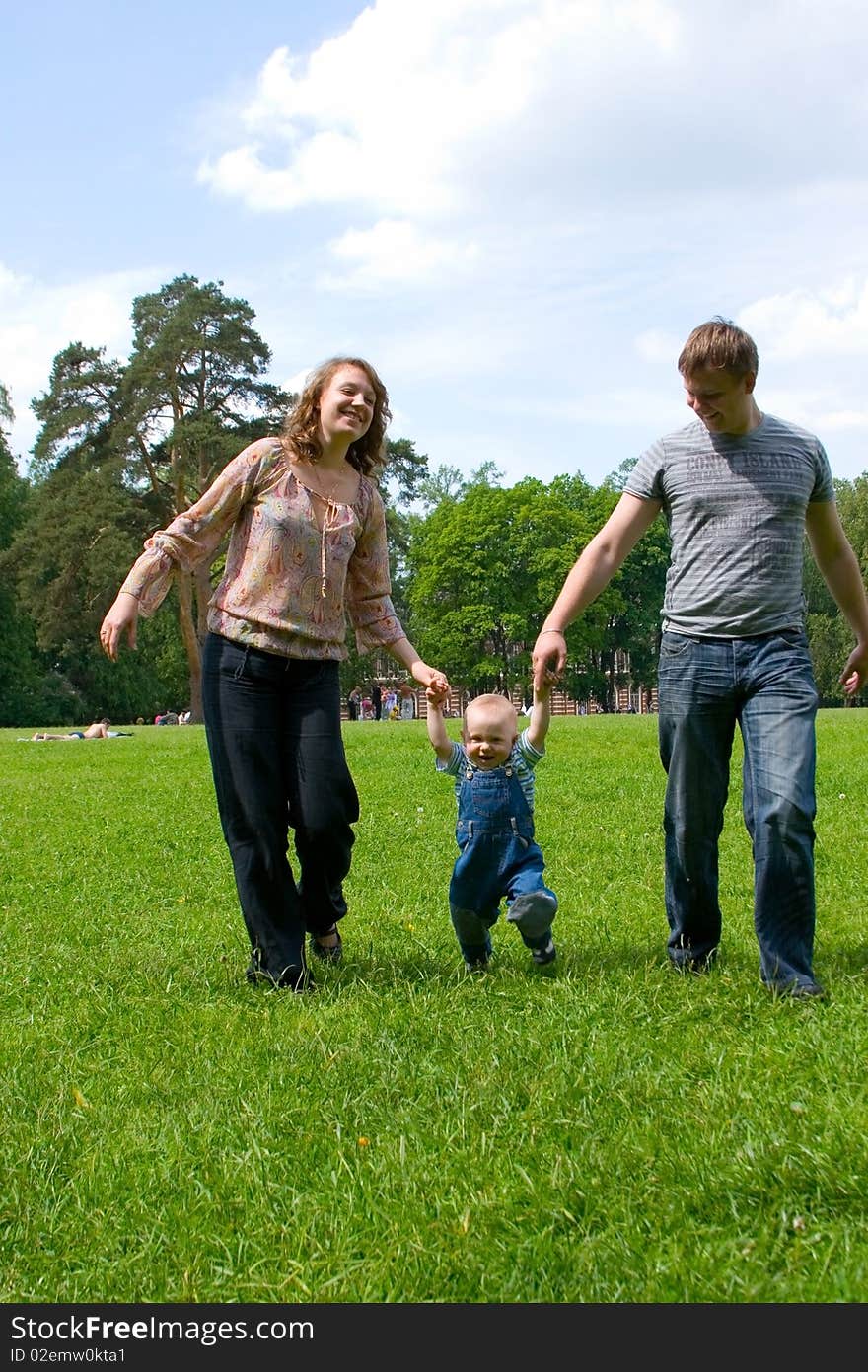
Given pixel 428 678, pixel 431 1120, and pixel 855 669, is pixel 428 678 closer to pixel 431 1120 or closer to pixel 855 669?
pixel 855 669

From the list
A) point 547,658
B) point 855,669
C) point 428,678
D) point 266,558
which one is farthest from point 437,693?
point 855,669

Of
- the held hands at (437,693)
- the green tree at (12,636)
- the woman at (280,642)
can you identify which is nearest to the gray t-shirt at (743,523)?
the held hands at (437,693)

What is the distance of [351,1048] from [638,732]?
16525 millimetres

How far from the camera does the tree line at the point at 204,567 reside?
44156mm

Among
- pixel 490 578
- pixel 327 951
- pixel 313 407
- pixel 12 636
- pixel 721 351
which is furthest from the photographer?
pixel 490 578

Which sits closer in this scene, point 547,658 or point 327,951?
point 547,658

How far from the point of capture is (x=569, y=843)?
1030cm

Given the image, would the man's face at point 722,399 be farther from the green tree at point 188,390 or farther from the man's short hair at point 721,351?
the green tree at point 188,390

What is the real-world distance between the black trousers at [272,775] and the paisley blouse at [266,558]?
12 centimetres

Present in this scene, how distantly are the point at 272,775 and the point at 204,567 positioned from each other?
30623 mm

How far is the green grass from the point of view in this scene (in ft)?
10.1

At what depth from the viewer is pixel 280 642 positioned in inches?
225

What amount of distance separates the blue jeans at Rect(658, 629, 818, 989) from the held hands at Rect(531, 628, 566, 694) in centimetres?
46
